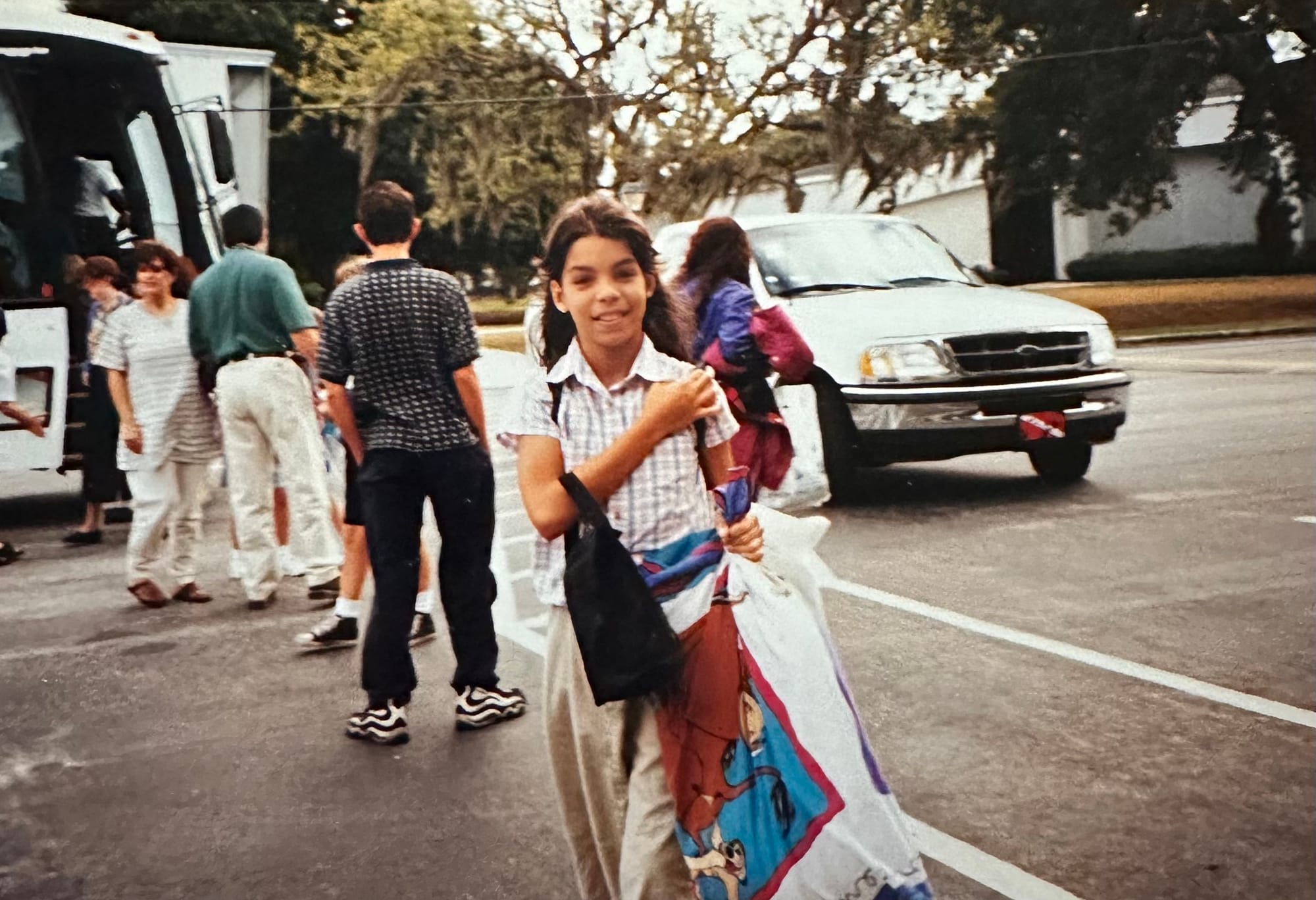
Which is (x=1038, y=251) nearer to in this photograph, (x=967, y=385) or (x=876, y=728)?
(x=967, y=385)

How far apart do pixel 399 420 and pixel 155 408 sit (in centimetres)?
284

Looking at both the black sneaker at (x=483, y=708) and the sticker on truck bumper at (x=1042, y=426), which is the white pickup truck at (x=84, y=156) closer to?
the black sneaker at (x=483, y=708)

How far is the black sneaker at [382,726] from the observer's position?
498cm

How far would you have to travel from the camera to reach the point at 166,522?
24.2ft

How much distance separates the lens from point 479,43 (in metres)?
13.3

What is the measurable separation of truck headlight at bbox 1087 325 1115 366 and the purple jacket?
4387 mm

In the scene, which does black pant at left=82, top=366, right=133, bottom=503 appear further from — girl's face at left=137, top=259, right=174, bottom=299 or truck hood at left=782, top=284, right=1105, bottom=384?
truck hood at left=782, top=284, right=1105, bottom=384

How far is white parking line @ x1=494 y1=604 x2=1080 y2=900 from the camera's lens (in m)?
3.54

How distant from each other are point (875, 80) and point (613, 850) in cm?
1059

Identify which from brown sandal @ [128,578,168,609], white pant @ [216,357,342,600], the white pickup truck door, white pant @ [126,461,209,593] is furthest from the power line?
brown sandal @ [128,578,168,609]

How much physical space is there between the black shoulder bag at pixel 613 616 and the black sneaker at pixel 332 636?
4.04m

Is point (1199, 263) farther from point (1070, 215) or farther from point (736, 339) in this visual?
point (736, 339)

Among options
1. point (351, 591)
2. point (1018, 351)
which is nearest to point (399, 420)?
point (351, 591)

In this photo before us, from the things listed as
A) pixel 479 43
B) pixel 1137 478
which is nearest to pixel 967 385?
pixel 1137 478
